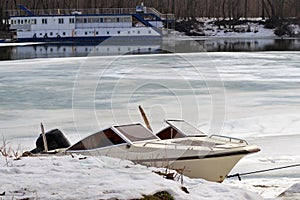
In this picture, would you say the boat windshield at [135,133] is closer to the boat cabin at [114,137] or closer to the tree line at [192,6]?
the boat cabin at [114,137]

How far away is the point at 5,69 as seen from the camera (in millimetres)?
22922

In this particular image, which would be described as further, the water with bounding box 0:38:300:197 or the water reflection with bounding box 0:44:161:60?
the water reflection with bounding box 0:44:161:60

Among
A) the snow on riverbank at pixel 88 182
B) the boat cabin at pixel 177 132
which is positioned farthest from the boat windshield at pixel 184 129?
the snow on riverbank at pixel 88 182

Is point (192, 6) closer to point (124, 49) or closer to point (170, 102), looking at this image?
point (124, 49)

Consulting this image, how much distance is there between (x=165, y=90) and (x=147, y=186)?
454 inches

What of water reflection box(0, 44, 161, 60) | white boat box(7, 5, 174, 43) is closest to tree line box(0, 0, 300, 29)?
white boat box(7, 5, 174, 43)

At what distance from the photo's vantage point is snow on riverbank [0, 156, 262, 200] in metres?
4.12

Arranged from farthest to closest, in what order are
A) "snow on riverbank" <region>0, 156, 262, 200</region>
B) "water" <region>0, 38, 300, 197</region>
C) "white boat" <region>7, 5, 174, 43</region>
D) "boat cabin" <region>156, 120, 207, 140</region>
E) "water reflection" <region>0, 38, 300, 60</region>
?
1. "white boat" <region>7, 5, 174, 43</region>
2. "water reflection" <region>0, 38, 300, 60</region>
3. "water" <region>0, 38, 300, 197</region>
4. "boat cabin" <region>156, 120, 207, 140</region>
5. "snow on riverbank" <region>0, 156, 262, 200</region>

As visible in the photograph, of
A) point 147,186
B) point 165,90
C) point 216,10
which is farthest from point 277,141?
point 216,10

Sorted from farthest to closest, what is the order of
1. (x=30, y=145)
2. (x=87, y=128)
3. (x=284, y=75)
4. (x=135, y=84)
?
1. (x=284, y=75)
2. (x=135, y=84)
3. (x=87, y=128)
4. (x=30, y=145)

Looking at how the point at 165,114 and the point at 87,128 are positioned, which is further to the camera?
the point at 165,114

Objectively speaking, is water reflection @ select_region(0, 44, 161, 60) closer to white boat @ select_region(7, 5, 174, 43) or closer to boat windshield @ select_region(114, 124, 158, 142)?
white boat @ select_region(7, 5, 174, 43)

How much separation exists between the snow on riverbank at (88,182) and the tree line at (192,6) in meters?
58.1

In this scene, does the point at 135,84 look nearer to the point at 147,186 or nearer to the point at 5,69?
the point at 5,69
